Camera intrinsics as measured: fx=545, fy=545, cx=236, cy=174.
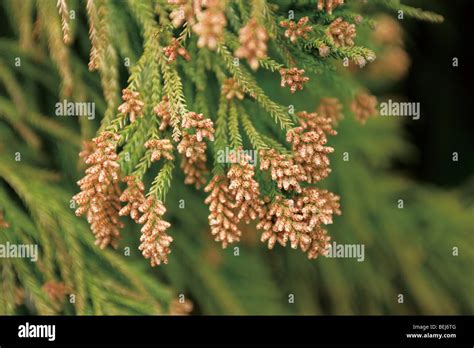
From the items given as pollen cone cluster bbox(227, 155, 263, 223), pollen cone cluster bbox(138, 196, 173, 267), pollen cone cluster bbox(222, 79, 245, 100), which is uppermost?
pollen cone cluster bbox(222, 79, 245, 100)

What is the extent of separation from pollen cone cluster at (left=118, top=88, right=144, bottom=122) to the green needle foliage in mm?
18

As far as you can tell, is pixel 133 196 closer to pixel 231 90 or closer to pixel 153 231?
pixel 153 231

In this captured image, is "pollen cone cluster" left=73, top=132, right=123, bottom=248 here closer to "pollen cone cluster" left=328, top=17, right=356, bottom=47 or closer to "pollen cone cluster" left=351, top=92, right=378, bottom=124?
"pollen cone cluster" left=328, top=17, right=356, bottom=47

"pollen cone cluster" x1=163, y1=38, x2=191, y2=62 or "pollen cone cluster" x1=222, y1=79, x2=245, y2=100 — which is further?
"pollen cone cluster" x1=222, y1=79, x2=245, y2=100

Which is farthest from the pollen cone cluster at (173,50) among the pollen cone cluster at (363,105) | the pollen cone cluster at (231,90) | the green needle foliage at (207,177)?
the pollen cone cluster at (363,105)

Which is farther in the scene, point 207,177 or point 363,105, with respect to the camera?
point 207,177

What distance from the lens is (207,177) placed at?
1830 millimetres

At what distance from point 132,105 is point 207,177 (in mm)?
635

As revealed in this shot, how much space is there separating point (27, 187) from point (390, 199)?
1596mm

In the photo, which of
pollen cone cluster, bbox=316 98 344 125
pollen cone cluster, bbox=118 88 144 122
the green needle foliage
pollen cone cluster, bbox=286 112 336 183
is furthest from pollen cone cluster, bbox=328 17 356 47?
pollen cone cluster, bbox=118 88 144 122

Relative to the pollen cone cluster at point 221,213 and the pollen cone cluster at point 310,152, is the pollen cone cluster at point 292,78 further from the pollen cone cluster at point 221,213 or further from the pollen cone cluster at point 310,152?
the pollen cone cluster at point 221,213

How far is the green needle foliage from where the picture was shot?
1256mm

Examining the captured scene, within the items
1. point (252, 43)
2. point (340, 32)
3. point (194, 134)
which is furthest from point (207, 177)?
point (252, 43)
